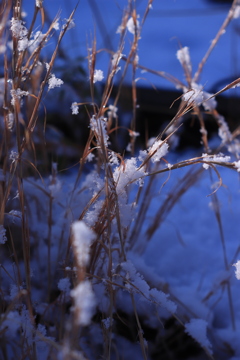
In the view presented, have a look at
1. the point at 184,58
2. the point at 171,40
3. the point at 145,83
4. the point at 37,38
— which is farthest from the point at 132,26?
the point at 171,40

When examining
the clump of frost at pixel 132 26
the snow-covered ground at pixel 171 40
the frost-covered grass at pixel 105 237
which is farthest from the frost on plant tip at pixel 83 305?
the snow-covered ground at pixel 171 40

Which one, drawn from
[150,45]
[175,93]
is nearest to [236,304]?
[175,93]

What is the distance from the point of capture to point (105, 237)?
678 mm

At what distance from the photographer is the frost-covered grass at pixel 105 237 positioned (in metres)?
0.57

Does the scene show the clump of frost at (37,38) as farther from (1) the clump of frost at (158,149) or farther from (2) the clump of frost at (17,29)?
(1) the clump of frost at (158,149)

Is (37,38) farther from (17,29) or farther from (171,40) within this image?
(171,40)

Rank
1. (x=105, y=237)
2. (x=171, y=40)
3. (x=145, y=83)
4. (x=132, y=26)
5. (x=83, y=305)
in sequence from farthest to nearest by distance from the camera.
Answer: (x=171, y=40), (x=145, y=83), (x=132, y=26), (x=105, y=237), (x=83, y=305)

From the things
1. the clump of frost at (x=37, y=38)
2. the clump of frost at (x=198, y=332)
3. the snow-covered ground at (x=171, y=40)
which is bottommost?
the clump of frost at (x=198, y=332)

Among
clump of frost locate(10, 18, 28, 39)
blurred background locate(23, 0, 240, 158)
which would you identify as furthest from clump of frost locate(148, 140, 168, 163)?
clump of frost locate(10, 18, 28, 39)

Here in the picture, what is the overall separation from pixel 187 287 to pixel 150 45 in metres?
3.13

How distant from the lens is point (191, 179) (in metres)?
1.00

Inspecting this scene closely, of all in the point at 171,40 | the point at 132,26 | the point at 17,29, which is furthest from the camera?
the point at 171,40

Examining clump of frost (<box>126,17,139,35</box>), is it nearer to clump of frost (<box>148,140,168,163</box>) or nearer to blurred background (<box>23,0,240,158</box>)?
blurred background (<box>23,0,240,158</box>)

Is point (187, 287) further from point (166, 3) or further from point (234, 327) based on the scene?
point (166, 3)
